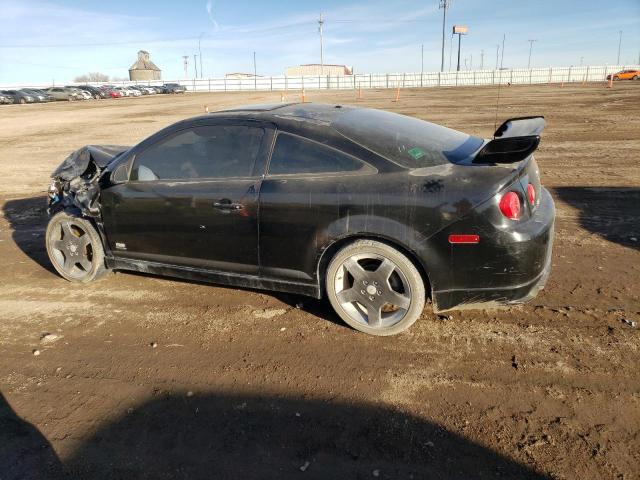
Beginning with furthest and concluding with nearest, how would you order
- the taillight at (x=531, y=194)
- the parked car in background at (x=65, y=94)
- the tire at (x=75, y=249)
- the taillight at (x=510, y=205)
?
1. the parked car in background at (x=65, y=94)
2. the tire at (x=75, y=249)
3. the taillight at (x=531, y=194)
4. the taillight at (x=510, y=205)

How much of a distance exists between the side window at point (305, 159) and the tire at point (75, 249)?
2091mm

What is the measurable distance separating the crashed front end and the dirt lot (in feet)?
2.59

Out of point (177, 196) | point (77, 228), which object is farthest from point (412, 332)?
point (77, 228)

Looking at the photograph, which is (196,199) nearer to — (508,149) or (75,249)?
(75,249)

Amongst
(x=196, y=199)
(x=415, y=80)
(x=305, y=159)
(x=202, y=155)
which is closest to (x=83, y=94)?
(x=415, y=80)

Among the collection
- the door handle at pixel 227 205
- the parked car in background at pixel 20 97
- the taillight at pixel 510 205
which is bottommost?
the door handle at pixel 227 205

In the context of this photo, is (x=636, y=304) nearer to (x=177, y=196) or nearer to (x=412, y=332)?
(x=412, y=332)

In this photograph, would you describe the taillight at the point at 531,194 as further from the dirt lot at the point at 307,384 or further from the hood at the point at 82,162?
the hood at the point at 82,162

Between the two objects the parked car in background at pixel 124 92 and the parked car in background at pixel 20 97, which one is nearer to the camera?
the parked car in background at pixel 20 97

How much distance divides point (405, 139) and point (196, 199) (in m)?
1.73

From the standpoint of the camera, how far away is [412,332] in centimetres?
353

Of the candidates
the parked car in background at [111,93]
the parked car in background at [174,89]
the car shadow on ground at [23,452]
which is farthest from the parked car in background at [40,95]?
the car shadow on ground at [23,452]

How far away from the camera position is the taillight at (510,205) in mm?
3076

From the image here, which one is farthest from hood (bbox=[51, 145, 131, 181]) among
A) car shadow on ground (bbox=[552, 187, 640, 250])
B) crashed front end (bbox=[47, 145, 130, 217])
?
car shadow on ground (bbox=[552, 187, 640, 250])
